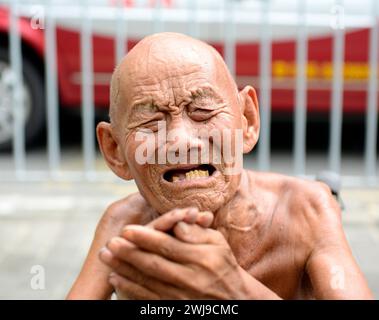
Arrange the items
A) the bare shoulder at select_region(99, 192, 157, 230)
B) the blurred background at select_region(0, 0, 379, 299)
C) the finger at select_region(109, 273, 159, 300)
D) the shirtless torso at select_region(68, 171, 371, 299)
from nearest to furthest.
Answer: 1. the finger at select_region(109, 273, 159, 300)
2. the shirtless torso at select_region(68, 171, 371, 299)
3. the bare shoulder at select_region(99, 192, 157, 230)
4. the blurred background at select_region(0, 0, 379, 299)

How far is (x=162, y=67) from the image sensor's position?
1675 mm

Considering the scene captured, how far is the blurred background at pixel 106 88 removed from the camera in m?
5.00

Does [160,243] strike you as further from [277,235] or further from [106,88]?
[106,88]

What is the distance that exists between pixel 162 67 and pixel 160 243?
37 centimetres

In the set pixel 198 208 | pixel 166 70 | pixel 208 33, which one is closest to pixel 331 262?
pixel 198 208

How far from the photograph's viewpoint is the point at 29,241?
4840 millimetres

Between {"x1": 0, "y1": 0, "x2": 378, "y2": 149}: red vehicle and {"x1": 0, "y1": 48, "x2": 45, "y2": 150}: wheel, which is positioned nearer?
{"x1": 0, "y1": 0, "x2": 378, "y2": 149}: red vehicle

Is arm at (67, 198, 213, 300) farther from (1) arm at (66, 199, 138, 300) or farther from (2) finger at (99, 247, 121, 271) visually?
(2) finger at (99, 247, 121, 271)

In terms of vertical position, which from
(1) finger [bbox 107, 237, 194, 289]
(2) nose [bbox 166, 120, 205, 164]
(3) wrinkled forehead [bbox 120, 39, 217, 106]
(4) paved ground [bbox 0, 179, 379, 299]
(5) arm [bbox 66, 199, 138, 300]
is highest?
(3) wrinkled forehead [bbox 120, 39, 217, 106]

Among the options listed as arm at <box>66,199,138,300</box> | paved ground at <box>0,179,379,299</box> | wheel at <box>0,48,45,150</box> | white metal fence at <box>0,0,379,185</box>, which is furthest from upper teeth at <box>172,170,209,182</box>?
wheel at <box>0,48,45,150</box>

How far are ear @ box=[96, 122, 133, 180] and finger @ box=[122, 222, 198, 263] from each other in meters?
0.35

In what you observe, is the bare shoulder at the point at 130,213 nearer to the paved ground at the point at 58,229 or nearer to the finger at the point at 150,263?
the finger at the point at 150,263

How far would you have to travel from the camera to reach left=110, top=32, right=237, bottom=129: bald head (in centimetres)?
167

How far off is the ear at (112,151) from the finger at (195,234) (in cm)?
34
